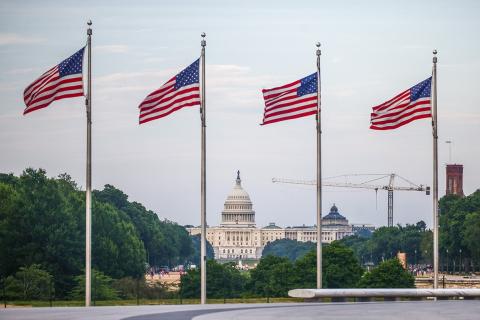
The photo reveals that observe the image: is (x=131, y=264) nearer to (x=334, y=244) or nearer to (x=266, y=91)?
(x=334, y=244)

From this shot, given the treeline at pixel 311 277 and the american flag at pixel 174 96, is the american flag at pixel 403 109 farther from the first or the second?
the treeline at pixel 311 277

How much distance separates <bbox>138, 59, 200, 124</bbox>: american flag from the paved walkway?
1115 centimetres

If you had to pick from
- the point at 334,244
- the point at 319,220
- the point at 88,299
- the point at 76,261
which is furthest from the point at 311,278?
the point at 88,299

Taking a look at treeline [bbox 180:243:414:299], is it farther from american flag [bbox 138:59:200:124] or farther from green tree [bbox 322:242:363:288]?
american flag [bbox 138:59:200:124]

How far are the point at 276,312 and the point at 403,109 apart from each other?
2067 cm

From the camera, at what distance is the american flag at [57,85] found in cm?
6406

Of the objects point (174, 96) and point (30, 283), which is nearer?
point (174, 96)

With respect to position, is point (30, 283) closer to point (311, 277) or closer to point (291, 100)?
point (311, 277)

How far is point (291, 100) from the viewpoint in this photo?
6875cm

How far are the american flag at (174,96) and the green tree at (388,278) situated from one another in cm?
5618

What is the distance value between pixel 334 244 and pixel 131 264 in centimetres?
2054

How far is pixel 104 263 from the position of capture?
129000 millimetres

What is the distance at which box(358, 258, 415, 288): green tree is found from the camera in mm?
121500

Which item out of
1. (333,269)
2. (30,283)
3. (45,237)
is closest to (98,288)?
(30,283)
